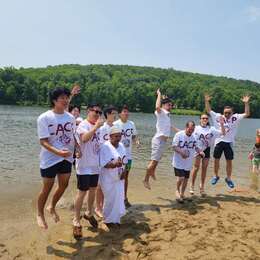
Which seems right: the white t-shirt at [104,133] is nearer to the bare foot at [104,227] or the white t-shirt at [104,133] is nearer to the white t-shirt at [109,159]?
the white t-shirt at [109,159]

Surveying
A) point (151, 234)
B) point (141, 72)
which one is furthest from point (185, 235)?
point (141, 72)

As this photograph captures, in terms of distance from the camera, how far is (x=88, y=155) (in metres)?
6.62

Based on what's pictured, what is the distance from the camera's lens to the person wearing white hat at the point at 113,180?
6.84 m

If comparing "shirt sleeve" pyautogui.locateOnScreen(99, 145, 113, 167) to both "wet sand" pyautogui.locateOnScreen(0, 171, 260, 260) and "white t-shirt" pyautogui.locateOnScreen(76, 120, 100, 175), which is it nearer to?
"white t-shirt" pyautogui.locateOnScreen(76, 120, 100, 175)

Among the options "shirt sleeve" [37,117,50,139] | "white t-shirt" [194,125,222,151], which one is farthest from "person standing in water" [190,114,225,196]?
"shirt sleeve" [37,117,50,139]

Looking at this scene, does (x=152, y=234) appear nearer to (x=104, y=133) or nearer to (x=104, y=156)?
(x=104, y=156)

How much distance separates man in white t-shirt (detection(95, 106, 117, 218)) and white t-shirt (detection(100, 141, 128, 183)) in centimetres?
17

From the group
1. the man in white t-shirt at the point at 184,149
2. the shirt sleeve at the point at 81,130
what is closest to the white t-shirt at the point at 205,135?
the man in white t-shirt at the point at 184,149

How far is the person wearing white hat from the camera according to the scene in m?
6.84

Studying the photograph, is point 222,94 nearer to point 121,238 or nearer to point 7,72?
point 7,72

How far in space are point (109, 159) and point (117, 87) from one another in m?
108

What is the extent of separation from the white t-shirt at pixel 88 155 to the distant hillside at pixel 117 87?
80016mm

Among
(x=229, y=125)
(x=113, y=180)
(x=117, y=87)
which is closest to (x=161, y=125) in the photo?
(x=229, y=125)

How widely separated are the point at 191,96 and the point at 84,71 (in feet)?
133
